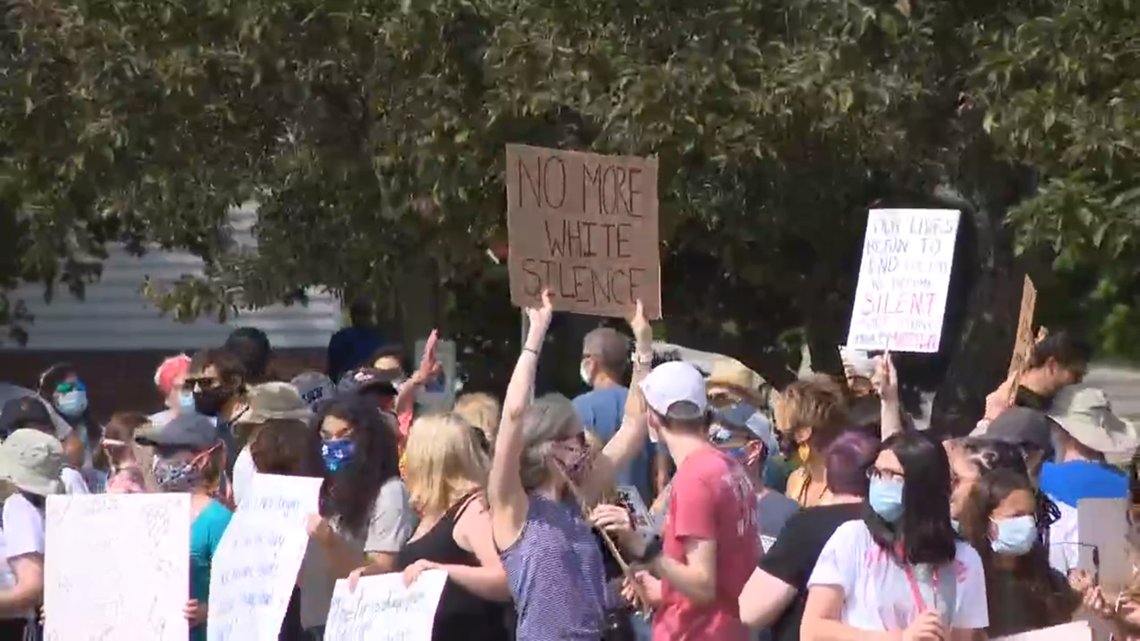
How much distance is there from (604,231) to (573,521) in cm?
130

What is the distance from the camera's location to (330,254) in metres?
13.6

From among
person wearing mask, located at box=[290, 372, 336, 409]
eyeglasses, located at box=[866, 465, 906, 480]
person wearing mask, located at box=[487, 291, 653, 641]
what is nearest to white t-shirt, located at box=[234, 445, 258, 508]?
person wearing mask, located at box=[487, 291, 653, 641]

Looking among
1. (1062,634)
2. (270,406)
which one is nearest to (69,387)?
(270,406)

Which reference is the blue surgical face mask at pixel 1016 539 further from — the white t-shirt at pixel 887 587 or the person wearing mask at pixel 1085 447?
the person wearing mask at pixel 1085 447

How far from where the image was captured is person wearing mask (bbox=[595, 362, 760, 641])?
18.2 ft

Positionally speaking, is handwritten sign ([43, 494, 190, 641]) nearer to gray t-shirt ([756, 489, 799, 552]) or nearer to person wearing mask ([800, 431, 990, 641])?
gray t-shirt ([756, 489, 799, 552])

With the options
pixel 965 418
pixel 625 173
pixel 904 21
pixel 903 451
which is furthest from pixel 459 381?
pixel 903 451

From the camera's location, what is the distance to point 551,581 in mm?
5609

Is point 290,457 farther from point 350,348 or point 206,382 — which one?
point 350,348

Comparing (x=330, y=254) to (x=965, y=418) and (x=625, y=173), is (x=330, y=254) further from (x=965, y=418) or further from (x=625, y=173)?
(x=625, y=173)

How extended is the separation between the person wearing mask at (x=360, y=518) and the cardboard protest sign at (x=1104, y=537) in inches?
79.9

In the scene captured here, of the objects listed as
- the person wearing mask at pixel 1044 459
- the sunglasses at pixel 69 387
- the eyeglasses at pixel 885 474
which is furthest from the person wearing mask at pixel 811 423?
the sunglasses at pixel 69 387

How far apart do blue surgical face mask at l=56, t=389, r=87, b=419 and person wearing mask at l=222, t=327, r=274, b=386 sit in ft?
6.64

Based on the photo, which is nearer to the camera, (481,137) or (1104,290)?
(481,137)
